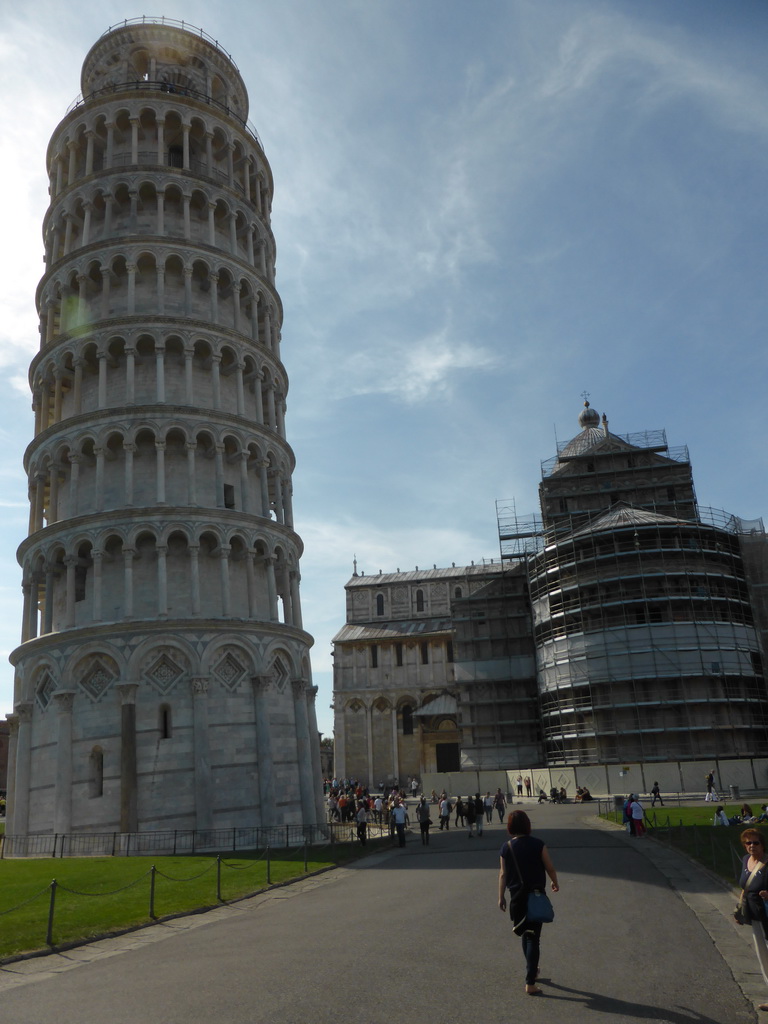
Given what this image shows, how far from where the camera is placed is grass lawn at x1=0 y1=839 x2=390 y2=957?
14.1m

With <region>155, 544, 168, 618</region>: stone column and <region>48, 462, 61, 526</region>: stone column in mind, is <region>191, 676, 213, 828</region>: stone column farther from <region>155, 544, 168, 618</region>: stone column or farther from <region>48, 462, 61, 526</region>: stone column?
<region>48, 462, 61, 526</region>: stone column

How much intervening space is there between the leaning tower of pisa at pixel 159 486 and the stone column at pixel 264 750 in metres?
0.08

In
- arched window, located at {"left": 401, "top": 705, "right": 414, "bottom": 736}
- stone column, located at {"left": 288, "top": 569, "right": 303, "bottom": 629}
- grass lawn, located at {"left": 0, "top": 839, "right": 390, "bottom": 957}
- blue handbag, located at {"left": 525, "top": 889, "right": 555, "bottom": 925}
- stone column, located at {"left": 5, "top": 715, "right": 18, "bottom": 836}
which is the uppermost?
stone column, located at {"left": 288, "top": 569, "right": 303, "bottom": 629}

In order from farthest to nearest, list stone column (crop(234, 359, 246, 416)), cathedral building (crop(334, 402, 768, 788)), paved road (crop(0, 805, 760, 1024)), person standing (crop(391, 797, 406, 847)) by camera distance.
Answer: cathedral building (crop(334, 402, 768, 788)) < stone column (crop(234, 359, 246, 416)) < person standing (crop(391, 797, 406, 847)) < paved road (crop(0, 805, 760, 1024))

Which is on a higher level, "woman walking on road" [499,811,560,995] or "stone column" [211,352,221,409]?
"stone column" [211,352,221,409]

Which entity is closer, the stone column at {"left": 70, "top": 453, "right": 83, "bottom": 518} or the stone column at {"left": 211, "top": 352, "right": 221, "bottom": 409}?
the stone column at {"left": 70, "top": 453, "right": 83, "bottom": 518}

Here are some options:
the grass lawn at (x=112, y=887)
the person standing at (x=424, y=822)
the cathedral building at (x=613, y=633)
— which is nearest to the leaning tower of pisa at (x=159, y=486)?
the grass lawn at (x=112, y=887)

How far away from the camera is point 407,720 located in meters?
80.2

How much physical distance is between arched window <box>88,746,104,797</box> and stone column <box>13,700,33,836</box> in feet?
10.4

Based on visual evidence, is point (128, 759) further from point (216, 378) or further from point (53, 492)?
point (216, 378)

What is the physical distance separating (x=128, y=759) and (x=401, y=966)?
22.6m

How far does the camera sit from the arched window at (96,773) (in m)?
30.6

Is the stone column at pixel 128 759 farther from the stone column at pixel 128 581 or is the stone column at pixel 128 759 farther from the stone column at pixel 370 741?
the stone column at pixel 370 741

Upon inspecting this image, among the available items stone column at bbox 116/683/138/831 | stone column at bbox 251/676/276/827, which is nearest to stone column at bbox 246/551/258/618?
stone column at bbox 251/676/276/827
